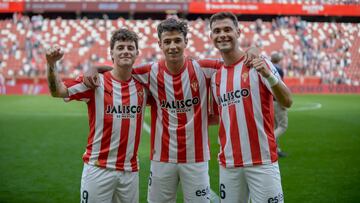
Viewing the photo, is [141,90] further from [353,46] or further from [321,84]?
[353,46]

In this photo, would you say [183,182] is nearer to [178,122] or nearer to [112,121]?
[178,122]

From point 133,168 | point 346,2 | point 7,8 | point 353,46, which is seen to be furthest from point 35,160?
point 346,2

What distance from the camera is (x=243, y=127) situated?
153 inches

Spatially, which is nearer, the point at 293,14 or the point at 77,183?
the point at 77,183

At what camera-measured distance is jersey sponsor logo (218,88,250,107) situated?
3.89 m

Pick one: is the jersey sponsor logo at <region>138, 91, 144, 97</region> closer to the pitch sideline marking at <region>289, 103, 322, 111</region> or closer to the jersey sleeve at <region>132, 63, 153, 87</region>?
the jersey sleeve at <region>132, 63, 153, 87</region>

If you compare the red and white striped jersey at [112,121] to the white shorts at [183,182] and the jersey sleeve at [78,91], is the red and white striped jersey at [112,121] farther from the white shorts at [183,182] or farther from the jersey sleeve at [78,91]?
the white shorts at [183,182]

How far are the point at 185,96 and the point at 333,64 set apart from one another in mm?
28715

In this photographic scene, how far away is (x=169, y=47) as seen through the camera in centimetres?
407

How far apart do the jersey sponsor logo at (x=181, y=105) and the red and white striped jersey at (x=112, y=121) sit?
0.84 feet

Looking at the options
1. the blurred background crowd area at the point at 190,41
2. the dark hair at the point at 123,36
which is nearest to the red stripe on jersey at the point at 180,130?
the dark hair at the point at 123,36

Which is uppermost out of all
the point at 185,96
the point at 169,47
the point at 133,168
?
the point at 169,47

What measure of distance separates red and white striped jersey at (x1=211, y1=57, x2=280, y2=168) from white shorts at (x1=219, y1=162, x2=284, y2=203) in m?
0.05

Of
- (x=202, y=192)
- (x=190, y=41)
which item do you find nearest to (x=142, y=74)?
(x=202, y=192)
